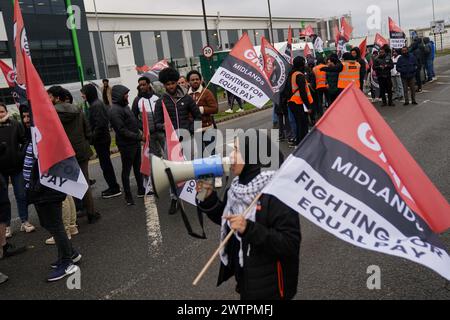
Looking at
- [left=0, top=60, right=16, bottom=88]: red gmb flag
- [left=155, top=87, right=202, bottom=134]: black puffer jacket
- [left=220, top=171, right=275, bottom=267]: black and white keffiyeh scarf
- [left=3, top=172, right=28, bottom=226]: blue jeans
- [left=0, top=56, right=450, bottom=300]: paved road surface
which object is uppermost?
[left=0, top=60, right=16, bottom=88]: red gmb flag

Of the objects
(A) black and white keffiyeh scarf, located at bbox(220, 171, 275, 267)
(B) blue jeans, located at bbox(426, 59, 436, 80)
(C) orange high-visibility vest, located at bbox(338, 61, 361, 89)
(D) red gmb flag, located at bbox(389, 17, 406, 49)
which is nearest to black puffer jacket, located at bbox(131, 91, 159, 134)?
(A) black and white keffiyeh scarf, located at bbox(220, 171, 275, 267)

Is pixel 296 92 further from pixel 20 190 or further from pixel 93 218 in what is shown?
pixel 20 190

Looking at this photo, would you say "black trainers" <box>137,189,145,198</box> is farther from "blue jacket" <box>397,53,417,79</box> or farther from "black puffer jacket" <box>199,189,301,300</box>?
"blue jacket" <box>397,53,417,79</box>

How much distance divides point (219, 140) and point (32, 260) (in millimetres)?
3346

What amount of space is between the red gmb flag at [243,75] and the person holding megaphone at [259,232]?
4953 millimetres

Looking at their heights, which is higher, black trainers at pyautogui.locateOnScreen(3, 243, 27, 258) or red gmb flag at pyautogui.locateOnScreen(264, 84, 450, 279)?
red gmb flag at pyautogui.locateOnScreen(264, 84, 450, 279)

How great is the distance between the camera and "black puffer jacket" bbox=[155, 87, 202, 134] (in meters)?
5.85

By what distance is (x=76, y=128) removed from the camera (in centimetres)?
552

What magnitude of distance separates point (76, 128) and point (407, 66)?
10.3m

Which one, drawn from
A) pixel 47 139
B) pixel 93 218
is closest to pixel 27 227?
pixel 93 218

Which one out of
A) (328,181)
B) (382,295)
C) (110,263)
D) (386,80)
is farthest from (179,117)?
(386,80)

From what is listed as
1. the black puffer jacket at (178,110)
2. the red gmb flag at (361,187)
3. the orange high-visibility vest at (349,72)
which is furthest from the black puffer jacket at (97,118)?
the orange high-visibility vest at (349,72)

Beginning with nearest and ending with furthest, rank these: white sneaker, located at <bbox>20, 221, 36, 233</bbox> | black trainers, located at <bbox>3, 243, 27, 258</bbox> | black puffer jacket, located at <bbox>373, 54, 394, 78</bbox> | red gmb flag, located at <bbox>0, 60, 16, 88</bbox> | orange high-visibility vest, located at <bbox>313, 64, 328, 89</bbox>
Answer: black trainers, located at <bbox>3, 243, 27, 258</bbox> < white sneaker, located at <bbox>20, 221, 36, 233</bbox> < red gmb flag, located at <bbox>0, 60, 16, 88</bbox> < orange high-visibility vest, located at <bbox>313, 64, 328, 89</bbox> < black puffer jacket, located at <bbox>373, 54, 394, 78</bbox>

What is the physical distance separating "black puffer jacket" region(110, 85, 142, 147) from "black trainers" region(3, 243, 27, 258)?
80.4 inches
